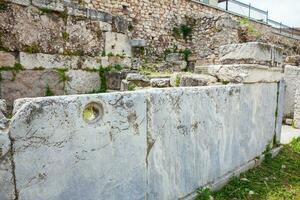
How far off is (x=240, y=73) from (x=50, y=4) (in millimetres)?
2960

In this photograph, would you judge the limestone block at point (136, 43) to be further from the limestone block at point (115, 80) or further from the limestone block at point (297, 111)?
the limestone block at point (297, 111)

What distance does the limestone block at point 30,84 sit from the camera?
3.93 meters

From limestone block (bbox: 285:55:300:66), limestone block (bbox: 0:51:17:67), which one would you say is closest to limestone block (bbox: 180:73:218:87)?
limestone block (bbox: 0:51:17:67)

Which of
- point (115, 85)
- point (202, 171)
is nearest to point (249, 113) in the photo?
point (202, 171)

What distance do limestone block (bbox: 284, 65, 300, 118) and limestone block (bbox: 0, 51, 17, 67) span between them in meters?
7.10

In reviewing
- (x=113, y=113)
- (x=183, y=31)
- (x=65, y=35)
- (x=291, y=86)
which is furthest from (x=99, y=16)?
(x=183, y=31)

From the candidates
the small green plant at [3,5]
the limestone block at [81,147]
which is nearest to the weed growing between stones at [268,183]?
the limestone block at [81,147]

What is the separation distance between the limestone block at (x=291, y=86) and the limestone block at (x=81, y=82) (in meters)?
5.73

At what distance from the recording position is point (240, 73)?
3779 millimetres

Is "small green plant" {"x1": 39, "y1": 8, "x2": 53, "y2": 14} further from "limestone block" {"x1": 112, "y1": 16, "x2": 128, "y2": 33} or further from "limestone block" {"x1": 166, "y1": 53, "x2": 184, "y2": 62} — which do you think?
"limestone block" {"x1": 166, "y1": 53, "x2": 184, "y2": 62}

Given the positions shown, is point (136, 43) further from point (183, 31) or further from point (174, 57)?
point (183, 31)

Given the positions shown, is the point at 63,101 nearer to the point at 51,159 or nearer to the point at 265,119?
the point at 51,159

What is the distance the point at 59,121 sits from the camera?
1848 mm

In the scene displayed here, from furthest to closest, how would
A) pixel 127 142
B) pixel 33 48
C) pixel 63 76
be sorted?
pixel 63 76, pixel 33 48, pixel 127 142
